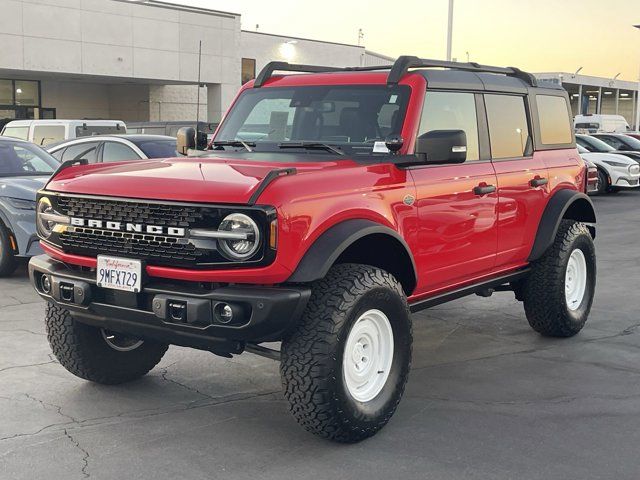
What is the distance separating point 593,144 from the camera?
898 inches

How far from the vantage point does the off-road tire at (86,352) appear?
5.22m

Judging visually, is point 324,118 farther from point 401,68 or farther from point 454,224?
point 454,224

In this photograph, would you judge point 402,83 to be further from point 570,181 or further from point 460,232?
point 570,181

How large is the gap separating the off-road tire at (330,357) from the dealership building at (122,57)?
2826 cm

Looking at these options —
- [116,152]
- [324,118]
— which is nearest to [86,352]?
[324,118]

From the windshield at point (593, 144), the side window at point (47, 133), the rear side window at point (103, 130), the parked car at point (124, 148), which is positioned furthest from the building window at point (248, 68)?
the parked car at point (124, 148)

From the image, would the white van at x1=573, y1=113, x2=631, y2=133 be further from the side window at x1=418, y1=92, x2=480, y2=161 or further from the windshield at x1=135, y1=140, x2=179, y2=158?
the side window at x1=418, y1=92, x2=480, y2=161

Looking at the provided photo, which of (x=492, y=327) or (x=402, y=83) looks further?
(x=492, y=327)

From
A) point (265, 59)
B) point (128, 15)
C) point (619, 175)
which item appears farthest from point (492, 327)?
point (265, 59)

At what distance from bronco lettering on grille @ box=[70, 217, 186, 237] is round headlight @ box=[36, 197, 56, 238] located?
0.95ft

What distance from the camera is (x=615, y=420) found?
4883mm

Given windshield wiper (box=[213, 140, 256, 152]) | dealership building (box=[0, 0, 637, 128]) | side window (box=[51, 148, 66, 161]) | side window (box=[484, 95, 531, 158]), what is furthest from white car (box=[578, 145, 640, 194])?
windshield wiper (box=[213, 140, 256, 152])

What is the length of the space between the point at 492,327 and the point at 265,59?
36.1 m

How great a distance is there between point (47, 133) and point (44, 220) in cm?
1328
